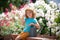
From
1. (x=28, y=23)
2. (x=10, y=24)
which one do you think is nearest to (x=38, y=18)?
(x=28, y=23)

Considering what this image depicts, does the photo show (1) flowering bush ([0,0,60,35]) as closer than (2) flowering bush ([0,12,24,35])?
Yes

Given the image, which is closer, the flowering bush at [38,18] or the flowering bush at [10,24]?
the flowering bush at [38,18]

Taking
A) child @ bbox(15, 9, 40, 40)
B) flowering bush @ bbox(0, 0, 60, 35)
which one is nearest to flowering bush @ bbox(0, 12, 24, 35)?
flowering bush @ bbox(0, 0, 60, 35)

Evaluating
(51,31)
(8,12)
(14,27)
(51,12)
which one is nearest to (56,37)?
(51,31)

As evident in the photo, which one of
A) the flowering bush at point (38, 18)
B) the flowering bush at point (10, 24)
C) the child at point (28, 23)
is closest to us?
the child at point (28, 23)

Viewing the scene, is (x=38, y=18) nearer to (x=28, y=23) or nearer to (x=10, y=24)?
(x=28, y=23)

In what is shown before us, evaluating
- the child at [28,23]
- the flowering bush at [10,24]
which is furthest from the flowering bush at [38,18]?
the child at [28,23]

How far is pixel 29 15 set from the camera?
2740 mm

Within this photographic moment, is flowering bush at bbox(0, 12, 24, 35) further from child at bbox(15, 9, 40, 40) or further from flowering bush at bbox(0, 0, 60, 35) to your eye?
child at bbox(15, 9, 40, 40)

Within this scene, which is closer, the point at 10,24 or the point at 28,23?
the point at 28,23

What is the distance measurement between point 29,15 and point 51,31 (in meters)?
0.38

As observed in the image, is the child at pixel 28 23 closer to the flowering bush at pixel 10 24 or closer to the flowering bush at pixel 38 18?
the flowering bush at pixel 38 18

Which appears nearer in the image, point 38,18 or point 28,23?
point 28,23

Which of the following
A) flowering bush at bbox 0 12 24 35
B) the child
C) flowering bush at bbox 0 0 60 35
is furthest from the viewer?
flowering bush at bbox 0 12 24 35
